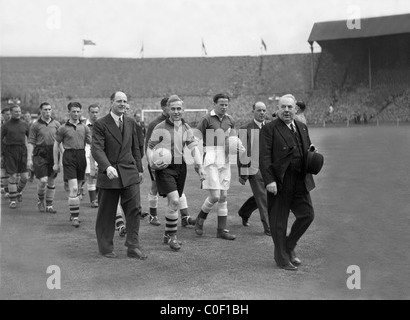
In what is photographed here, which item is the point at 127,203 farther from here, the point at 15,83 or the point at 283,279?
the point at 15,83

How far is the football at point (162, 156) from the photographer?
7.36m

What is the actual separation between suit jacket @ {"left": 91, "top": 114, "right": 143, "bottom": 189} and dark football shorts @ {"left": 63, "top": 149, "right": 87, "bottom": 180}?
251cm

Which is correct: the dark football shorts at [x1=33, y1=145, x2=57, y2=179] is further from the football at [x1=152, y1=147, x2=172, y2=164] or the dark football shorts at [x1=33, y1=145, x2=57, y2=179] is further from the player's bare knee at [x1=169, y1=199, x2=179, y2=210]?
the player's bare knee at [x1=169, y1=199, x2=179, y2=210]

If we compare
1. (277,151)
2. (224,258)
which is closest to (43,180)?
(224,258)

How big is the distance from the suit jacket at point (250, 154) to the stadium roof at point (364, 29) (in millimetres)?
42242

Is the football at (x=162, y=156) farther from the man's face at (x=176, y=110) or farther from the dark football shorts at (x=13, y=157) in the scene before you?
the dark football shorts at (x=13, y=157)

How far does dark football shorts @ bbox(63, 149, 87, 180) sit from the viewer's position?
955 centimetres

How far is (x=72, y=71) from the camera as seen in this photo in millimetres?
57094

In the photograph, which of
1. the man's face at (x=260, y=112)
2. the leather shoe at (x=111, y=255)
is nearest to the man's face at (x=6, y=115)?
the man's face at (x=260, y=112)

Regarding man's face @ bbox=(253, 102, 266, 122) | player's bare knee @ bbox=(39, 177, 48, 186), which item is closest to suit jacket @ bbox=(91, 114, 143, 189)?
man's face @ bbox=(253, 102, 266, 122)

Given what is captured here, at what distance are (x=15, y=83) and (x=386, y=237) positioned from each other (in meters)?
53.6

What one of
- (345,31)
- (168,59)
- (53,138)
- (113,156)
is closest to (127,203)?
(113,156)

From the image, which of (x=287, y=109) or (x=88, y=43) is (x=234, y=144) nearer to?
(x=287, y=109)

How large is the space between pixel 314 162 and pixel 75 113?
16.6 ft
